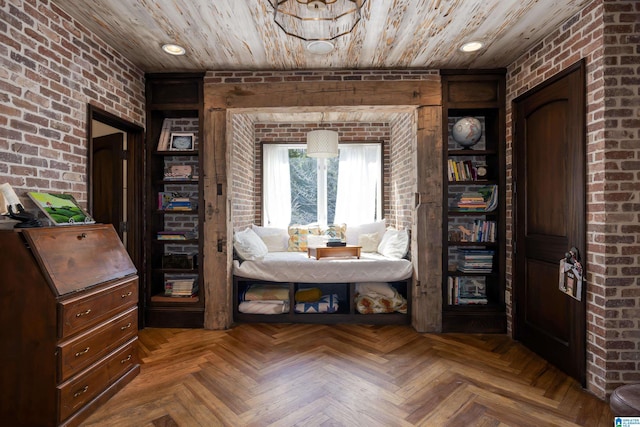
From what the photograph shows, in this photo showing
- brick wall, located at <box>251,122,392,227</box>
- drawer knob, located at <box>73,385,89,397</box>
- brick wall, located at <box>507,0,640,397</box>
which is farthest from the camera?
brick wall, located at <box>251,122,392,227</box>

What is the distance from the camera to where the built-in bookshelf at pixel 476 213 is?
3.30 m

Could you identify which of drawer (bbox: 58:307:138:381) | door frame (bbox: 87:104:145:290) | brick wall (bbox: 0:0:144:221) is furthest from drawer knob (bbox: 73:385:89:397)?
door frame (bbox: 87:104:145:290)

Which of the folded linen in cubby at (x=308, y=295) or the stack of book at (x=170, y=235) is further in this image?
the folded linen in cubby at (x=308, y=295)

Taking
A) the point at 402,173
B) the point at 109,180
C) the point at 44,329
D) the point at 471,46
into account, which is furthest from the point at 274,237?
the point at 471,46

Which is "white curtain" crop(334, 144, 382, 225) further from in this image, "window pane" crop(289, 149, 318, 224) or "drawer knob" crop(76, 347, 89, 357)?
"drawer knob" crop(76, 347, 89, 357)

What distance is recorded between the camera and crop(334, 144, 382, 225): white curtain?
5.02 metres

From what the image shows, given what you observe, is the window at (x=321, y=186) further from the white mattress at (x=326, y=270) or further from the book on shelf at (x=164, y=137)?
the book on shelf at (x=164, y=137)

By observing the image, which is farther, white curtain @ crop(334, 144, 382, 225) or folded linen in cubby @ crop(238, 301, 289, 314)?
white curtain @ crop(334, 144, 382, 225)

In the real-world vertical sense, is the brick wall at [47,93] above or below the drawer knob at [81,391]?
above

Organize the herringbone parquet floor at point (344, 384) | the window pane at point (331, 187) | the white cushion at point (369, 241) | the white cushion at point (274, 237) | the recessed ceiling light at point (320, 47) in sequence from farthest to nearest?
the window pane at point (331, 187)
the white cushion at point (274, 237)
the white cushion at point (369, 241)
the recessed ceiling light at point (320, 47)
the herringbone parquet floor at point (344, 384)

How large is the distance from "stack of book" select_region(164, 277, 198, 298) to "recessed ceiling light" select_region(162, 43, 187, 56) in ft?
7.43

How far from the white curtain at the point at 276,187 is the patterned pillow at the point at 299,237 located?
551mm

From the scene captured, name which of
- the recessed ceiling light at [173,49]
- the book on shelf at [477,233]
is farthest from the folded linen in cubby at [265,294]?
the recessed ceiling light at [173,49]

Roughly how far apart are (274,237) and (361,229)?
124 cm
